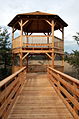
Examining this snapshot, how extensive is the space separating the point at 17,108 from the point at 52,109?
1211 millimetres

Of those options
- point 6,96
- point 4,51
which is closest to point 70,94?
point 6,96

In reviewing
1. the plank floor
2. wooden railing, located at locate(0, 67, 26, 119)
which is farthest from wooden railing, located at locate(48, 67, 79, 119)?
wooden railing, located at locate(0, 67, 26, 119)

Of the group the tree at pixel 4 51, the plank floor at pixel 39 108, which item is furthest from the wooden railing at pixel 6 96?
the tree at pixel 4 51

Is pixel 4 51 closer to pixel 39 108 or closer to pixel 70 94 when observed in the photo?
pixel 70 94

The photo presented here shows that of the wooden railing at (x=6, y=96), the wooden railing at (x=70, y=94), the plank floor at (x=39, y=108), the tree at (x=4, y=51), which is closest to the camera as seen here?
the wooden railing at (x=6, y=96)

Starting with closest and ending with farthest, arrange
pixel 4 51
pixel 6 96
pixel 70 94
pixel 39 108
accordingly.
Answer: pixel 6 96 → pixel 39 108 → pixel 70 94 → pixel 4 51

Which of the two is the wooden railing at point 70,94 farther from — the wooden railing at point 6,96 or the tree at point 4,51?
the tree at point 4,51

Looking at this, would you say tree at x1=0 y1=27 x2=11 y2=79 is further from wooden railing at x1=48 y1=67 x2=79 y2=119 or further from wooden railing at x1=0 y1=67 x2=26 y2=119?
wooden railing at x1=0 y1=67 x2=26 y2=119

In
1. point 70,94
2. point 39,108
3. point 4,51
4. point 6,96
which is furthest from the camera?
point 4,51

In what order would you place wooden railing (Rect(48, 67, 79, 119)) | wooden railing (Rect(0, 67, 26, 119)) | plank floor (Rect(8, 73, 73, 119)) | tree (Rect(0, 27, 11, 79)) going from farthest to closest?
tree (Rect(0, 27, 11, 79)) < plank floor (Rect(8, 73, 73, 119)) < wooden railing (Rect(48, 67, 79, 119)) < wooden railing (Rect(0, 67, 26, 119))

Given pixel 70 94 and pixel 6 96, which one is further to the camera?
pixel 70 94

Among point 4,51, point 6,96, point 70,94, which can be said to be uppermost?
point 4,51

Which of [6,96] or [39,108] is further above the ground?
[6,96]

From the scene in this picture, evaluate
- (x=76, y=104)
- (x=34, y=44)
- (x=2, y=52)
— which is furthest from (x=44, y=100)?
(x=2, y=52)
